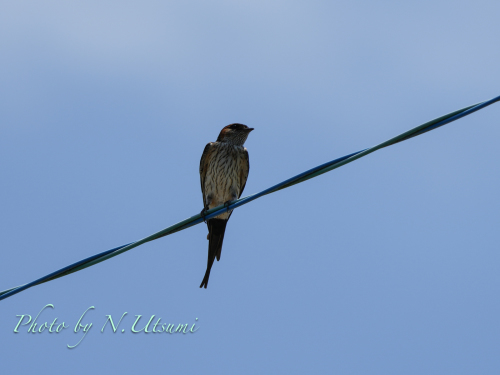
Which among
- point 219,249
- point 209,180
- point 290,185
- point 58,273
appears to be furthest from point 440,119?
point 209,180

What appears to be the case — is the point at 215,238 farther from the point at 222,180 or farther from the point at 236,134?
the point at 236,134

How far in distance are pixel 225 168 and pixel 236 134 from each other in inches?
25.5

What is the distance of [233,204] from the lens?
5.72 metres

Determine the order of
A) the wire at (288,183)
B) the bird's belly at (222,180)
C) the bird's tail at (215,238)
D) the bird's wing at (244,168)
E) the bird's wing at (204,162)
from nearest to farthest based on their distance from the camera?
the wire at (288,183)
the bird's tail at (215,238)
the bird's belly at (222,180)
the bird's wing at (244,168)
the bird's wing at (204,162)

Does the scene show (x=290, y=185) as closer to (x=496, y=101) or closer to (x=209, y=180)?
(x=496, y=101)

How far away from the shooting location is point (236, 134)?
1028 centimetres

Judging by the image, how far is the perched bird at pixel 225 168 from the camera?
9922mm

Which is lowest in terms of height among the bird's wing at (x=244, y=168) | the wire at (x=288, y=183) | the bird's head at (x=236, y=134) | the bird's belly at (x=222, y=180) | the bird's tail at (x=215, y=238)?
the wire at (x=288, y=183)

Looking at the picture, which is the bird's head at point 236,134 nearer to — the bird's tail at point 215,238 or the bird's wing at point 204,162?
the bird's wing at point 204,162

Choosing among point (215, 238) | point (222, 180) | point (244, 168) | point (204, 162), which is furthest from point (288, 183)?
point (204, 162)

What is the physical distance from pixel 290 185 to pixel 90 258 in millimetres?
1552

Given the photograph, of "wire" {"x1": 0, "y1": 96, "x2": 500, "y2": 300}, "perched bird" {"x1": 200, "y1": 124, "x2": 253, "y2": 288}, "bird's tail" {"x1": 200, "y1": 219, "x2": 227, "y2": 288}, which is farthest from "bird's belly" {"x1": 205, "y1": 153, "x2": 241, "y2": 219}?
"wire" {"x1": 0, "y1": 96, "x2": 500, "y2": 300}

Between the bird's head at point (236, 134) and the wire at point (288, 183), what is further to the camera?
the bird's head at point (236, 134)

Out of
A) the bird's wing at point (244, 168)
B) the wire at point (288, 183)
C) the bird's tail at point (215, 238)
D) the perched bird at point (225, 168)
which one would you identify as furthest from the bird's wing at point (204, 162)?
the wire at point (288, 183)
